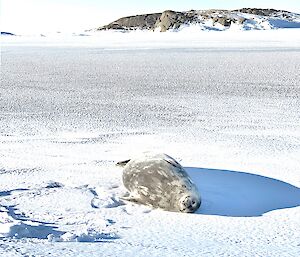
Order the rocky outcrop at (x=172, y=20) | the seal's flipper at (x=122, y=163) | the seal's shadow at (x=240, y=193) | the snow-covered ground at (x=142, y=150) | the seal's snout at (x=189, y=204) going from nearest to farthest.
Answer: the snow-covered ground at (x=142, y=150) → the seal's snout at (x=189, y=204) → the seal's shadow at (x=240, y=193) → the seal's flipper at (x=122, y=163) → the rocky outcrop at (x=172, y=20)

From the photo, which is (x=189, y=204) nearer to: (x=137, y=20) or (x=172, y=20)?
(x=172, y=20)

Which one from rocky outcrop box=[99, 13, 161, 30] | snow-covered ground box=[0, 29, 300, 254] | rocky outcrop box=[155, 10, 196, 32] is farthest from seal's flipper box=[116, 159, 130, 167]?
rocky outcrop box=[99, 13, 161, 30]

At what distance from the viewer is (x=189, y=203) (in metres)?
3.40

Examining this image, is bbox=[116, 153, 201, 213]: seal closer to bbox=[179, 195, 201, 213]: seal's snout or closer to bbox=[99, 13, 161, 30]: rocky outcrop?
bbox=[179, 195, 201, 213]: seal's snout

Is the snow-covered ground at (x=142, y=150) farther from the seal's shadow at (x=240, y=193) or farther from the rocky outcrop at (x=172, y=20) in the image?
the rocky outcrop at (x=172, y=20)

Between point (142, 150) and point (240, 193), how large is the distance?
1.43m

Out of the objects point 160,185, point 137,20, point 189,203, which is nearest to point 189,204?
point 189,203

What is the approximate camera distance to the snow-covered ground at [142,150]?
2.96 meters

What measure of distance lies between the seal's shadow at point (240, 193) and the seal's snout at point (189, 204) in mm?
60

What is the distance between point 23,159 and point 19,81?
5.45 m

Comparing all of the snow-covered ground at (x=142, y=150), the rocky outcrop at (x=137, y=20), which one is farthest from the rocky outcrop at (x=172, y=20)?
the snow-covered ground at (x=142, y=150)

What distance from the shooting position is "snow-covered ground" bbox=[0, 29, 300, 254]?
296cm

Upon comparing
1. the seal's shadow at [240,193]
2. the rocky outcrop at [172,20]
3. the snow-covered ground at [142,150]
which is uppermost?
the rocky outcrop at [172,20]

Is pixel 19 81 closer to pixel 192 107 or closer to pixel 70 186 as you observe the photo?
pixel 192 107
